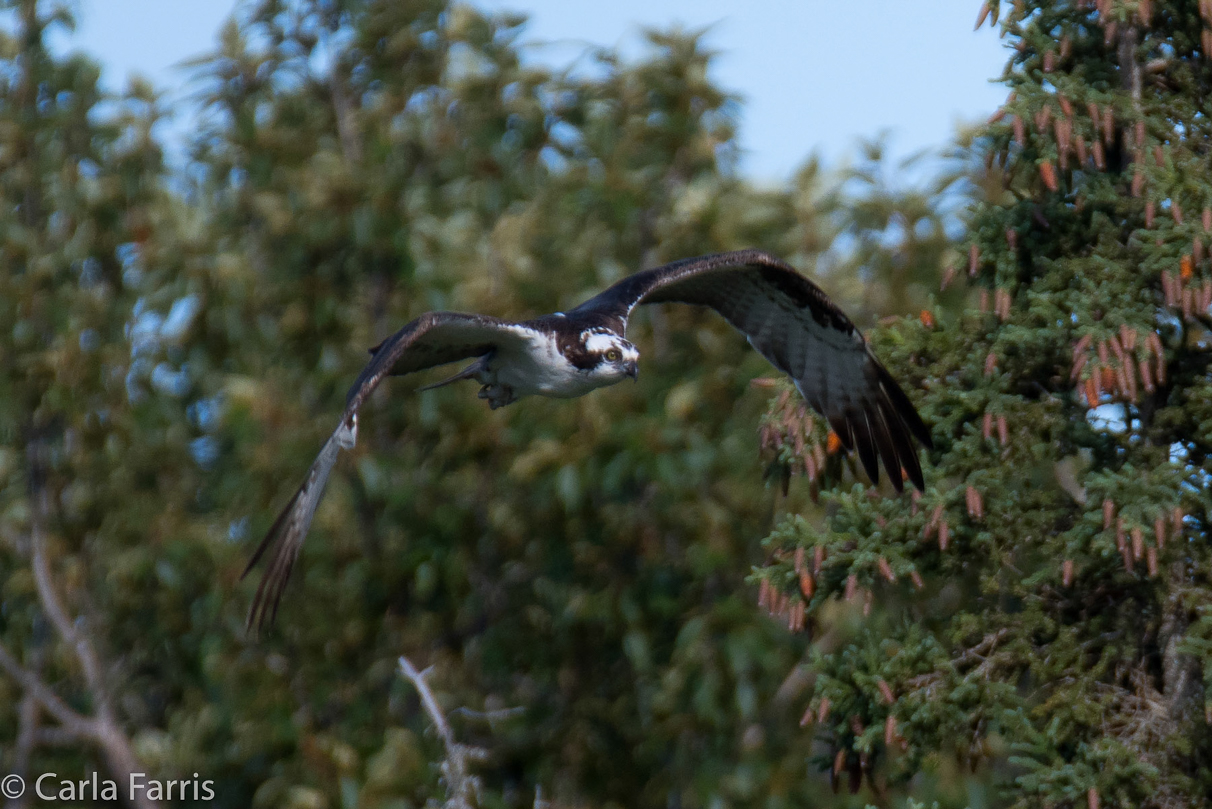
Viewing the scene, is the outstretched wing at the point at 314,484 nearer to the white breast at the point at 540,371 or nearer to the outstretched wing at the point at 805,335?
the white breast at the point at 540,371

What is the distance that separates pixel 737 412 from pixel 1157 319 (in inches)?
215

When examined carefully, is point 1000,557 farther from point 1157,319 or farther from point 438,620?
point 438,620

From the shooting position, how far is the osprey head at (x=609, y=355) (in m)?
7.55

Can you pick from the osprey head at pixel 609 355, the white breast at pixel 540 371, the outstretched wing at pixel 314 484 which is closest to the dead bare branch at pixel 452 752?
the outstretched wing at pixel 314 484

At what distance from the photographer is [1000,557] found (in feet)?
21.5

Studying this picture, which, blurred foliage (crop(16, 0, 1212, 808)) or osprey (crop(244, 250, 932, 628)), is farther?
blurred foliage (crop(16, 0, 1212, 808))

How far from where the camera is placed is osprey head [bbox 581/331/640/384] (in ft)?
24.8

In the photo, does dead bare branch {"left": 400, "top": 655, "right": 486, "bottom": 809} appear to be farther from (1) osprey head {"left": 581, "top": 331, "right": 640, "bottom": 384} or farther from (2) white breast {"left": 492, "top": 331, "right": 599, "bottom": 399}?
(1) osprey head {"left": 581, "top": 331, "right": 640, "bottom": 384}

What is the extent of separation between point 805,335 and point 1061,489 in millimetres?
2075

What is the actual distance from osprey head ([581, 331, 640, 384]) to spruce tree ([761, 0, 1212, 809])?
3.11 ft

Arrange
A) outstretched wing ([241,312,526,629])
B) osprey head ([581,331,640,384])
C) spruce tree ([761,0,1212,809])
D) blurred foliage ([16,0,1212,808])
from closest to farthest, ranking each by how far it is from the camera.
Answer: outstretched wing ([241,312,526,629]), spruce tree ([761,0,1212,809]), osprey head ([581,331,640,384]), blurred foliage ([16,0,1212,808])

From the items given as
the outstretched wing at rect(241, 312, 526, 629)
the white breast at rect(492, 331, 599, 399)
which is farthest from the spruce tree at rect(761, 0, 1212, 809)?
the outstretched wing at rect(241, 312, 526, 629)

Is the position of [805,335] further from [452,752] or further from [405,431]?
[405,431]

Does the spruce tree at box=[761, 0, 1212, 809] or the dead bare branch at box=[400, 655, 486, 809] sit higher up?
the spruce tree at box=[761, 0, 1212, 809]
